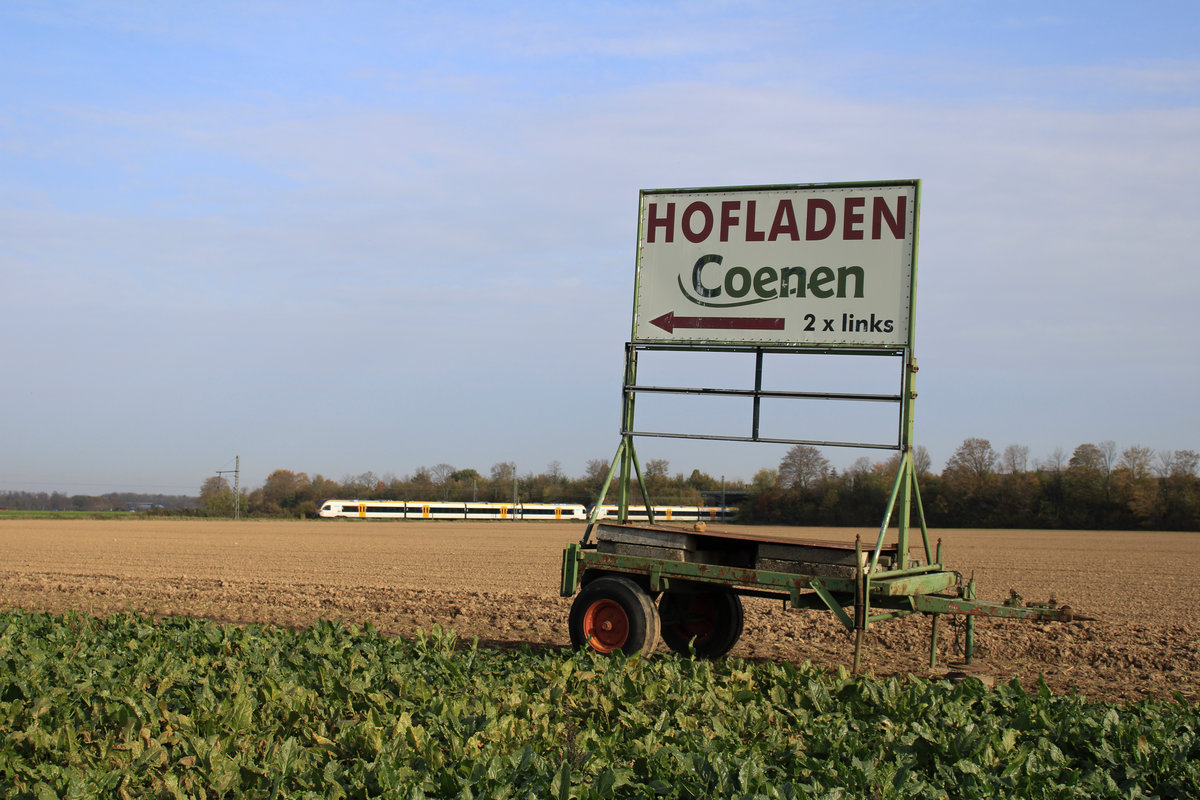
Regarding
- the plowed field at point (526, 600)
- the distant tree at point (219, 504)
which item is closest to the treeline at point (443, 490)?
the distant tree at point (219, 504)

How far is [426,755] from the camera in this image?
5043mm

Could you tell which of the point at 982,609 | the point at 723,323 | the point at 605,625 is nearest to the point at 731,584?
the point at 605,625

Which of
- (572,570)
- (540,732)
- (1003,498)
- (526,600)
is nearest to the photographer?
(540,732)

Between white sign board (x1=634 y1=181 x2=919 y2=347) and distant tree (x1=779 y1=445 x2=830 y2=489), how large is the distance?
71750 millimetres

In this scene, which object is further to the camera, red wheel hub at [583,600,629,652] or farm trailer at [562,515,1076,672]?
red wheel hub at [583,600,629,652]

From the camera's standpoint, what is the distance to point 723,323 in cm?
934

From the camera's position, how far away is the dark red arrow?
9148 millimetres

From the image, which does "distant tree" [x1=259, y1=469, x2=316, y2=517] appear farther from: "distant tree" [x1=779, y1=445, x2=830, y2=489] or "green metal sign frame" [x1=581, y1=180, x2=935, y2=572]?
"green metal sign frame" [x1=581, y1=180, x2=935, y2=572]

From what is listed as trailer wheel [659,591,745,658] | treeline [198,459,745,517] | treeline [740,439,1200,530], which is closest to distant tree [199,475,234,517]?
treeline [198,459,745,517]

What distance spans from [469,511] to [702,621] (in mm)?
94766

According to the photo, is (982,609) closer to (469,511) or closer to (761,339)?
(761,339)

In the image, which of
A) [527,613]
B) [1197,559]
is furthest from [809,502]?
[527,613]

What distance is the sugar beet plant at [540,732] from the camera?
183 inches

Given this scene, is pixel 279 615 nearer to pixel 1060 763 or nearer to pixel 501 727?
pixel 501 727
